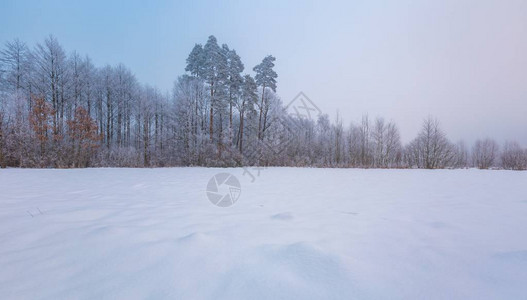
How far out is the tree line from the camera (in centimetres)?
1159

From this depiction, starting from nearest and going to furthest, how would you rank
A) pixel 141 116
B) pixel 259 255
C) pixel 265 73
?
pixel 259 255 < pixel 265 73 < pixel 141 116

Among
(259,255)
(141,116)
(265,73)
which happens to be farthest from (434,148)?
(141,116)

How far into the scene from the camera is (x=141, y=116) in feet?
65.3

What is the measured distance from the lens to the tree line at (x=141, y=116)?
11.6 meters

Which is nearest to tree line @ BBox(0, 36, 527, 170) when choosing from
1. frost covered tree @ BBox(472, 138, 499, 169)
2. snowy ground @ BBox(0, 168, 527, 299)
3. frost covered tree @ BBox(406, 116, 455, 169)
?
frost covered tree @ BBox(406, 116, 455, 169)

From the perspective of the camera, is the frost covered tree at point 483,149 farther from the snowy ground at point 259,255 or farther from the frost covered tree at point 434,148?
the snowy ground at point 259,255

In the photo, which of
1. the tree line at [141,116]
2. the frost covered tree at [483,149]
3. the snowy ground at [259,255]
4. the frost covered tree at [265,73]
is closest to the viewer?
the snowy ground at [259,255]

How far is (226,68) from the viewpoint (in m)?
16.4

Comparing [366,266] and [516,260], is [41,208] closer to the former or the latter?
[366,266]

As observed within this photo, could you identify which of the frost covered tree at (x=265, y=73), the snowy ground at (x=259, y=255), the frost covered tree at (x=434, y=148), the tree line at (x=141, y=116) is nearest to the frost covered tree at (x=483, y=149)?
the tree line at (x=141, y=116)

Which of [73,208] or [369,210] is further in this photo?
[369,210]

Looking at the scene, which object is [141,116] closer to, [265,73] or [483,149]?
[265,73]

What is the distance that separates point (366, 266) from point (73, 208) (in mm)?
3370

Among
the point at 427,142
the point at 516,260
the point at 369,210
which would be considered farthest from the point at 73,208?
the point at 427,142
